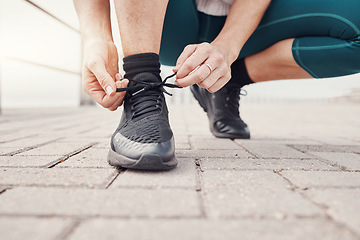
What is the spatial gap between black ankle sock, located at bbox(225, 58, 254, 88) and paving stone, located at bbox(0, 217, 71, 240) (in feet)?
4.89

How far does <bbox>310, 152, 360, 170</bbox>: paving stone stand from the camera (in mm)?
1134

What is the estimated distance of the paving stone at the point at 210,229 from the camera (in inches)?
20.5

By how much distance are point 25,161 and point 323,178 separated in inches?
42.8

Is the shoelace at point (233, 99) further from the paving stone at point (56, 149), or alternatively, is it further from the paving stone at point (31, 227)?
the paving stone at point (31, 227)

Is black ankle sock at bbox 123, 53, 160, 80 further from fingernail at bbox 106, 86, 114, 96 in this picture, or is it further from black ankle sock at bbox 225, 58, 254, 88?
black ankle sock at bbox 225, 58, 254, 88

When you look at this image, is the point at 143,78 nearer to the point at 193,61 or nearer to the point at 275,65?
the point at 193,61

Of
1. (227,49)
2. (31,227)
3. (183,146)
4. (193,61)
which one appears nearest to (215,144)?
(183,146)

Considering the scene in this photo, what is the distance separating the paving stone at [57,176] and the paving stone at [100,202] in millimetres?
53

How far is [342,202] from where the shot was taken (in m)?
0.69

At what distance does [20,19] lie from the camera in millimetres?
3057

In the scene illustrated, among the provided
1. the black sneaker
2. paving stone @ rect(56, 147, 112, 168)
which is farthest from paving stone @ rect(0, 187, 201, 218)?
the black sneaker

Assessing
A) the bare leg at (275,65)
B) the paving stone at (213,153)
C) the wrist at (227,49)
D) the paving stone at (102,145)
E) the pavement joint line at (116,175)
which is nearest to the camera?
the pavement joint line at (116,175)

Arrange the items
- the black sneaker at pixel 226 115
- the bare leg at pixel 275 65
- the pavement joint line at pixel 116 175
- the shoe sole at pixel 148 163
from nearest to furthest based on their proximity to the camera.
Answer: the pavement joint line at pixel 116 175 < the shoe sole at pixel 148 163 < the bare leg at pixel 275 65 < the black sneaker at pixel 226 115

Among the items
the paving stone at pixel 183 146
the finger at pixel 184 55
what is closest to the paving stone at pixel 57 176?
the finger at pixel 184 55
